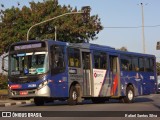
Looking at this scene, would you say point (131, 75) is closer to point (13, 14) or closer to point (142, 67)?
point (142, 67)

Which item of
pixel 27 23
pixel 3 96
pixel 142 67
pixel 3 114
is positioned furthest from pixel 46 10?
pixel 3 114

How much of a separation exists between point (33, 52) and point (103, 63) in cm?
523

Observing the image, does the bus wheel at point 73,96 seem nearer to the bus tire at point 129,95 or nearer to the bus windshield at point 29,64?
the bus windshield at point 29,64

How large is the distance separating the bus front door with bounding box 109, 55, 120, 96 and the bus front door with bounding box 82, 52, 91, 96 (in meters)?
2.27

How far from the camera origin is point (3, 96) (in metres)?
35.1

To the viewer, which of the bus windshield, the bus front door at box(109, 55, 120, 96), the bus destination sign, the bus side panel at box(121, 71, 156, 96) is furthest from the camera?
the bus side panel at box(121, 71, 156, 96)

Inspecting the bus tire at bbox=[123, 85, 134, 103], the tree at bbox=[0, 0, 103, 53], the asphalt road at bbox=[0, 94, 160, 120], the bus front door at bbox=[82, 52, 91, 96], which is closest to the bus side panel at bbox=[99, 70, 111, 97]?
the bus front door at bbox=[82, 52, 91, 96]

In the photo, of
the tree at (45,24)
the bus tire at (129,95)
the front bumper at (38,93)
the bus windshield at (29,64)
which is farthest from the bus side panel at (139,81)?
the tree at (45,24)

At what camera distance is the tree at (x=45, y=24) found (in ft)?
172

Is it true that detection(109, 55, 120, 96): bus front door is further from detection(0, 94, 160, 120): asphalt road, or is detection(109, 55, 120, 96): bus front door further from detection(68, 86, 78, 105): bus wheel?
detection(0, 94, 160, 120): asphalt road

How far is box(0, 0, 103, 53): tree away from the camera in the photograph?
172ft

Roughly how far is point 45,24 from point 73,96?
1243 inches

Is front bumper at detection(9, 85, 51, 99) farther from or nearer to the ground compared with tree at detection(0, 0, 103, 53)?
nearer to the ground

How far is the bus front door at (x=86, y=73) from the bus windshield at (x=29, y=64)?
310 cm
